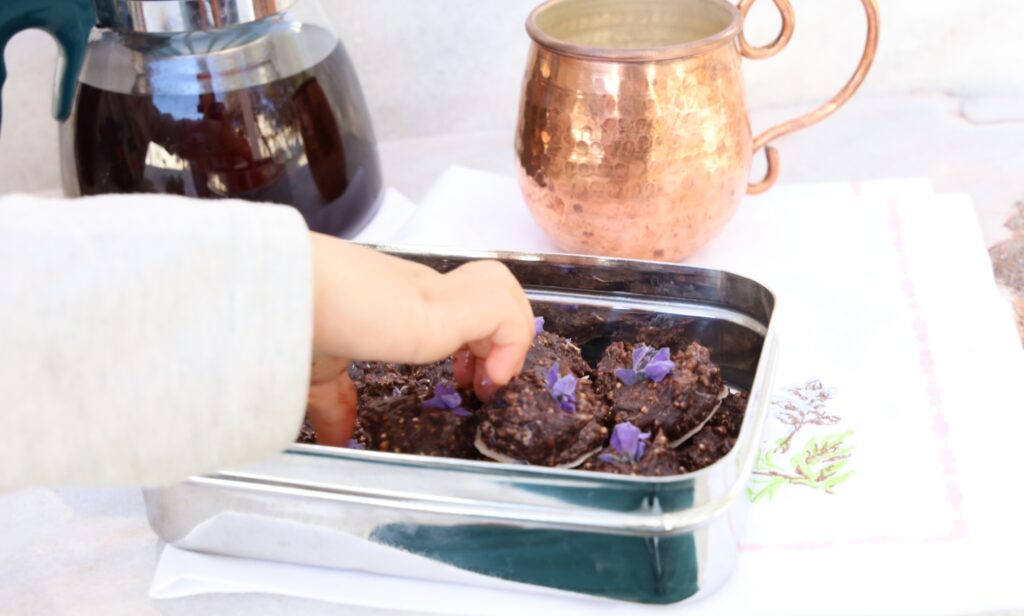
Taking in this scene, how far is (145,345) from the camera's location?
11.9 inches

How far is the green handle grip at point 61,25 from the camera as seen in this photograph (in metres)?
0.49

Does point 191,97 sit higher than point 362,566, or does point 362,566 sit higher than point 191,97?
point 191,97

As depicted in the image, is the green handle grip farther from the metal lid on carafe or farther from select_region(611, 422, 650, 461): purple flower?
select_region(611, 422, 650, 461): purple flower

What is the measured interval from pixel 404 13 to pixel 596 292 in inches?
14.7

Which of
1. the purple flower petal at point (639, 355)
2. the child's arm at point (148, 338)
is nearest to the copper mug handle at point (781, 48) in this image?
the purple flower petal at point (639, 355)

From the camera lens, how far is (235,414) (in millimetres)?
309

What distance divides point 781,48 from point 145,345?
0.37 metres

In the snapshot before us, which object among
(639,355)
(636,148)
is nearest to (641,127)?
(636,148)

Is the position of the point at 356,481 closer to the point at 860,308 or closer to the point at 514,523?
the point at 514,523

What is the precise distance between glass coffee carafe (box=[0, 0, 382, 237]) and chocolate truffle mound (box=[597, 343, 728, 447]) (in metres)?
0.22

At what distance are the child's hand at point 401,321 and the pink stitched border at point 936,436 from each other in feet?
0.35

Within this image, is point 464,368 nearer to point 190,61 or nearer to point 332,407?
point 332,407

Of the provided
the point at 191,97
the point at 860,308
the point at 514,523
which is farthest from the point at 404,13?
the point at 514,523

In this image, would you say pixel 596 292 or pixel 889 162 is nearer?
pixel 596 292
